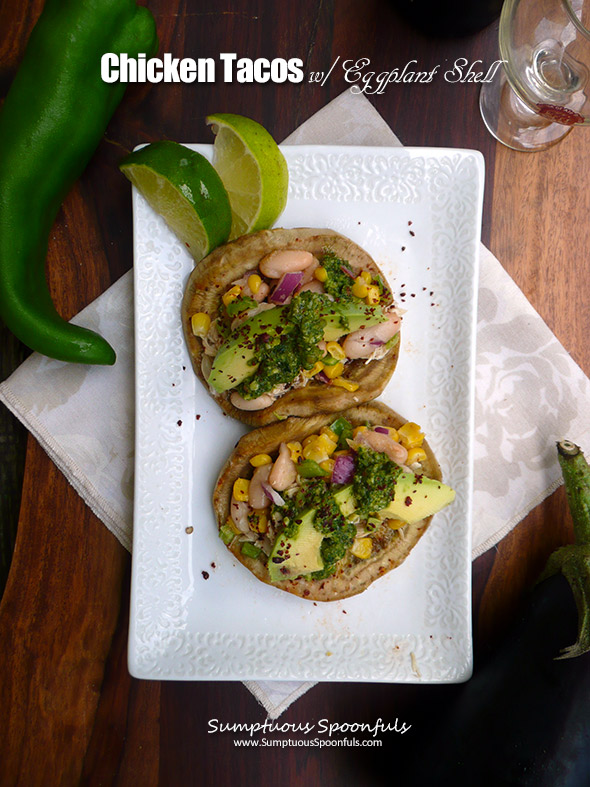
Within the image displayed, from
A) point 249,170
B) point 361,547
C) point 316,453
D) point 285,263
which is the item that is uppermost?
point 249,170

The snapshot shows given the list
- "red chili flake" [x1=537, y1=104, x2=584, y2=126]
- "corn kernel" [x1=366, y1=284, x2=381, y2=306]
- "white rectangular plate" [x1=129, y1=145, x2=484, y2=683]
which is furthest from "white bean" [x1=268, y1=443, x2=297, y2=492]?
"red chili flake" [x1=537, y1=104, x2=584, y2=126]

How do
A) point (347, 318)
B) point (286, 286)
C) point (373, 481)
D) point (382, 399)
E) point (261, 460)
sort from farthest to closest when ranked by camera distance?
point (382, 399) → point (261, 460) → point (286, 286) → point (347, 318) → point (373, 481)

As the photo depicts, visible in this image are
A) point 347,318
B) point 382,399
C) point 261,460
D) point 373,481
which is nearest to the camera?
point 373,481

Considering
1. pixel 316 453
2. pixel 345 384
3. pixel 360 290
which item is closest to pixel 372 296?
pixel 360 290

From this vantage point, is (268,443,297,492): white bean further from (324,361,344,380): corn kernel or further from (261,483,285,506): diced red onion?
(324,361,344,380): corn kernel

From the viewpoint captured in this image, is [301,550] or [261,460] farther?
[261,460]

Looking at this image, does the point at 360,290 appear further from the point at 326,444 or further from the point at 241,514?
the point at 241,514

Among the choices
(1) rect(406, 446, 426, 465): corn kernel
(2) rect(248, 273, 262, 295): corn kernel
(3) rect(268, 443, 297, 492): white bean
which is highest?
(2) rect(248, 273, 262, 295): corn kernel
